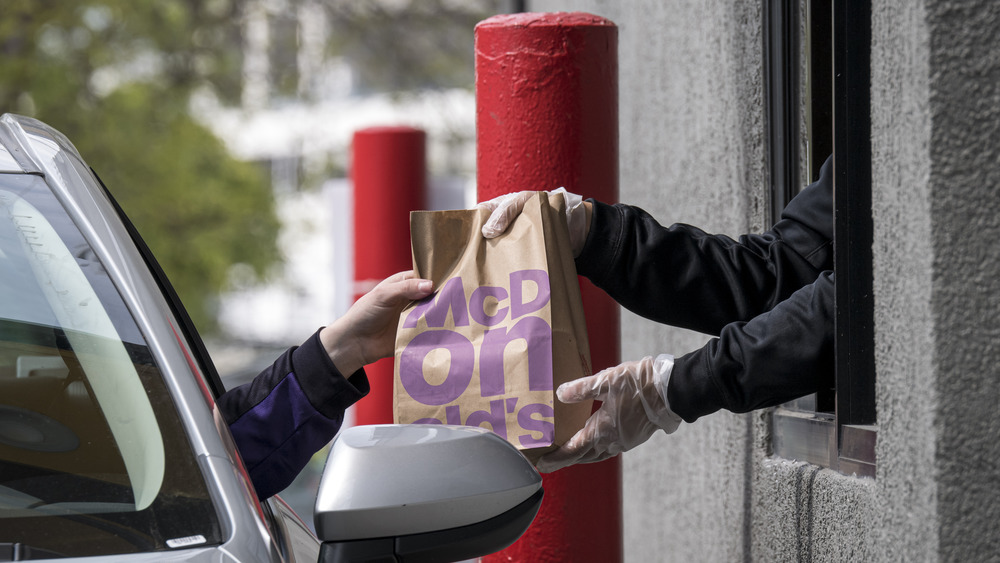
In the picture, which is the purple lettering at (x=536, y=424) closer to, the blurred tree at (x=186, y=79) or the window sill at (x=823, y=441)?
the window sill at (x=823, y=441)

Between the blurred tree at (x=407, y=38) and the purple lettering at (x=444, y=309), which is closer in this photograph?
the purple lettering at (x=444, y=309)

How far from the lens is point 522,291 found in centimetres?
208

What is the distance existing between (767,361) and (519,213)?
1.87ft

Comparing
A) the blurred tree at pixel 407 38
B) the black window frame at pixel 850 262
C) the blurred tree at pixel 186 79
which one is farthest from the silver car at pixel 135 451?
the blurred tree at pixel 407 38

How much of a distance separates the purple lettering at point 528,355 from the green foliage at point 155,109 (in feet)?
36.8

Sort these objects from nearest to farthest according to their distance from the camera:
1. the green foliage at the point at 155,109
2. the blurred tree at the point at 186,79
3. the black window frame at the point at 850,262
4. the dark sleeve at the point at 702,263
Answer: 1. the black window frame at the point at 850,262
2. the dark sleeve at the point at 702,263
3. the green foliage at the point at 155,109
4. the blurred tree at the point at 186,79

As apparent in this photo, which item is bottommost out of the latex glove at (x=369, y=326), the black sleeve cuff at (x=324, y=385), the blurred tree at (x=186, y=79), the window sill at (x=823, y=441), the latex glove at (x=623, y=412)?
the window sill at (x=823, y=441)

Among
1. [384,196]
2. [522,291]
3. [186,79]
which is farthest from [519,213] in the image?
[186,79]

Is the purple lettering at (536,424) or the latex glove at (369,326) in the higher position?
the latex glove at (369,326)

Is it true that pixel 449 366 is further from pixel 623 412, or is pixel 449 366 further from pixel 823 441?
pixel 823 441

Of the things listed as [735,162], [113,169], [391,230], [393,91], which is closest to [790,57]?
[735,162]

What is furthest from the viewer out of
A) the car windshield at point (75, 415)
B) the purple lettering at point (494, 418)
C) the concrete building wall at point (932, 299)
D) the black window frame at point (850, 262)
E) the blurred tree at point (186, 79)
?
the blurred tree at point (186, 79)

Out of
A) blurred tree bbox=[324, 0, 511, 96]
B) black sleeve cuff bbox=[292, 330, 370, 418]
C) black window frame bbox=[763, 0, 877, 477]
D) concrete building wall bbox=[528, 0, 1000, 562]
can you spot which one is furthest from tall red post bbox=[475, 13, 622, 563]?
blurred tree bbox=[324, 0, 511, 96]

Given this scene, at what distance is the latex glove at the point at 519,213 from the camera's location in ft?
7.02
